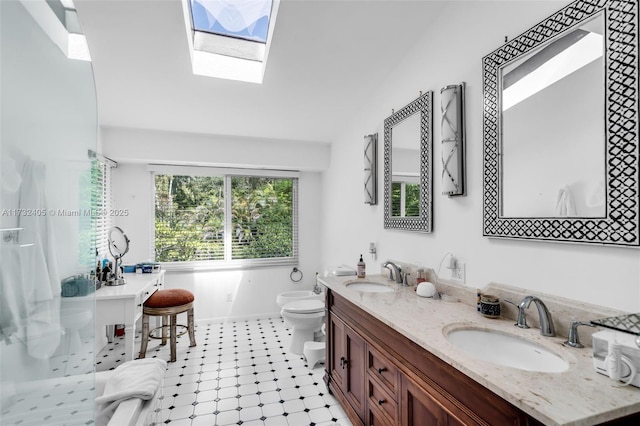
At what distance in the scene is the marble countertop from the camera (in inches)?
27.7

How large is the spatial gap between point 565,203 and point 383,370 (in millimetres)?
1102

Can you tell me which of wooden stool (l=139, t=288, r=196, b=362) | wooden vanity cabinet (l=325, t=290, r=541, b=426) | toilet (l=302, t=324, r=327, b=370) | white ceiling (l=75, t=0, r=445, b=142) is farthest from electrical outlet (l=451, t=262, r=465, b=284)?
wooden stool (l=139, t=288, r=196, b=362)

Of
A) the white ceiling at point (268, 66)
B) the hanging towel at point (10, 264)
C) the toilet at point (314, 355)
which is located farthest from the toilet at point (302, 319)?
the hanging towel at point (10, 264)

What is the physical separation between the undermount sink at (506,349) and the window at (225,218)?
3.05 meters

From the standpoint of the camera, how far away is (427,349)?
1104 mm

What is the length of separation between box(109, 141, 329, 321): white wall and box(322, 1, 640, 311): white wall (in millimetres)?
1448

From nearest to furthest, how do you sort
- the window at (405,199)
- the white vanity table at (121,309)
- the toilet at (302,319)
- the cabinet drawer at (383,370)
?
the cabinet drawer at (383,370), the window at (405,199), the white vanity table at (121,309), the toilet at (302,319)

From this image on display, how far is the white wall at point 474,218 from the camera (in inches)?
42.9

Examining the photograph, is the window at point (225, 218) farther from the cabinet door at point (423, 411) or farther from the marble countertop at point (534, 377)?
the cabinet door at point (423, 411)

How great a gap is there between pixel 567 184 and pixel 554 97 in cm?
37

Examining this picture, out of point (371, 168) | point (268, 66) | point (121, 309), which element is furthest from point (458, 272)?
point (121, 309)

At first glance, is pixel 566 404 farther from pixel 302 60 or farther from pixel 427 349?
pixel 302 60

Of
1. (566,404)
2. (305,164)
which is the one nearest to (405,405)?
(566,404)

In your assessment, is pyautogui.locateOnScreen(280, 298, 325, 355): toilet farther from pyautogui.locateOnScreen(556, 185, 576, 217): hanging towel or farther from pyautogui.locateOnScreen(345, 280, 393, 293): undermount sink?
pyautogui.locateOnScreen(556, 185, 576, 217): hanging towel
